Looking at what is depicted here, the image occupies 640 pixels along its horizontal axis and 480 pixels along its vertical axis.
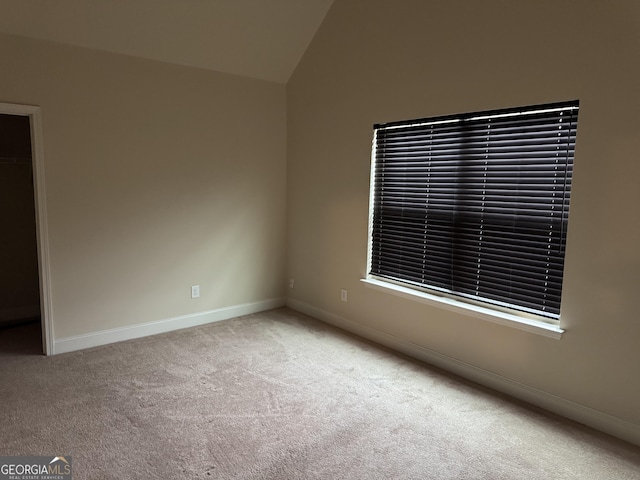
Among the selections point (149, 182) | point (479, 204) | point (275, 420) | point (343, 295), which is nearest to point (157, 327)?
point (149, 182)

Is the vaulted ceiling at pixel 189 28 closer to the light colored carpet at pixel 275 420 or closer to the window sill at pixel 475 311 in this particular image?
the window sill at pixel 475 311

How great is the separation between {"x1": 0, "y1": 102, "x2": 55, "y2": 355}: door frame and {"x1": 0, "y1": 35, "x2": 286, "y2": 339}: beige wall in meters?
0.04

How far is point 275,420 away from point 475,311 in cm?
159

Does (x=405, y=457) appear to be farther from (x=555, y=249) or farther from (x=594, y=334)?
(x=555, y=249)

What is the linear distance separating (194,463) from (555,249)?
2460 millimetres

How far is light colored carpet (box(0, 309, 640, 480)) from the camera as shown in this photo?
7.32 ft

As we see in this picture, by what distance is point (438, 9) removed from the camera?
10.6ft

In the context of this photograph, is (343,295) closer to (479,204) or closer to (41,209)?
(479,204)

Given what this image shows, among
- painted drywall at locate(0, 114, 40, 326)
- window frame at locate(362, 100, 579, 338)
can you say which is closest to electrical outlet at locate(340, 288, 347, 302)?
window frame at locate(362, 100, 579, 338)

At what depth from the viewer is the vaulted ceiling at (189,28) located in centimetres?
316

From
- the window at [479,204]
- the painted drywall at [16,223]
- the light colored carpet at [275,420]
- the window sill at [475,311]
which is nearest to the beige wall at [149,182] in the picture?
the light colored carpet at [275,420]

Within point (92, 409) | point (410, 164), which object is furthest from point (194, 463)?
point (410, 164)

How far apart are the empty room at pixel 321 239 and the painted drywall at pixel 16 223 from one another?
0.8 inches

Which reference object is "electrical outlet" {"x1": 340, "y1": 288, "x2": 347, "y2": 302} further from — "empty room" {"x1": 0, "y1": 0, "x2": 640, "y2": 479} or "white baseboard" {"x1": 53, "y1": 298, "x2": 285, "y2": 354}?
"white baseboard" {"x1": 53, "y1": 298, "x2": 285, "y2": 354}
